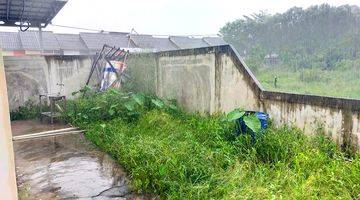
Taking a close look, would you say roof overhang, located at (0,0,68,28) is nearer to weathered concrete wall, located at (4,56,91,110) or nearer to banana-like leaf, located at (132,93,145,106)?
weathered concrete wall, located at (4,56,91,110)

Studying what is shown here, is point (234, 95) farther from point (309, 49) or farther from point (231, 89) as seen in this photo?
point (309, 49)

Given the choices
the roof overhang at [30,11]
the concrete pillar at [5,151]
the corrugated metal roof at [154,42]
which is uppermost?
the corrugated metal roof at [154,42]

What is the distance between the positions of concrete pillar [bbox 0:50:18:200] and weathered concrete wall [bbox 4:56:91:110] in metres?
8.72

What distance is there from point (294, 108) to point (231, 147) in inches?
47.5

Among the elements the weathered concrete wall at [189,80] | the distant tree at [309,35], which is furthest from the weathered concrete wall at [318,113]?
the distant tree at [309,35]

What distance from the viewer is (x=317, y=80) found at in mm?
6348

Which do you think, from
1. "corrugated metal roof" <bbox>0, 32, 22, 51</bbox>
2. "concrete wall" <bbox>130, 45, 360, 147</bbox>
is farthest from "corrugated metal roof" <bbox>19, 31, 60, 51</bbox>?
"concrete wall" <bbox>130, 45, 360, 147</bbox>

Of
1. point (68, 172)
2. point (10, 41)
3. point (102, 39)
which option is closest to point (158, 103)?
point (68, 172)

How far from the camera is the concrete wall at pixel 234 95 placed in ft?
12.5

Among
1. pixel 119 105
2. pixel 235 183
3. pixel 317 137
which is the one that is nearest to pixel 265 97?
pixel 317 137

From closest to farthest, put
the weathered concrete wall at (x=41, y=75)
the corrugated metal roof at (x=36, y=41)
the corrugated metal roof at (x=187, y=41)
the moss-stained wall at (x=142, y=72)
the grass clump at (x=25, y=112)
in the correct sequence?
the moss-stained wall at (x=142, y=72) < the grass clump at (x=25, y=112) < the weathered concrete wall at (x=41, y=75) < the corrugated metal roof at (x=36, y=41) < the corrugated metal roof at (x=187, y=41)

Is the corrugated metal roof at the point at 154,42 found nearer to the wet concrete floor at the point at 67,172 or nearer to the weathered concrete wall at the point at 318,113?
the wet concrete floor at the point at 67,172

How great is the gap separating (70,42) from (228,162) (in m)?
20.0

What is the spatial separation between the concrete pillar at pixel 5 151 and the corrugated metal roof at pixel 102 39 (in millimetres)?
19766
